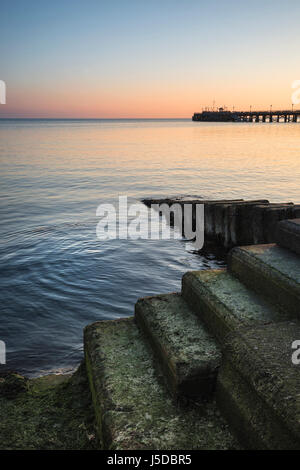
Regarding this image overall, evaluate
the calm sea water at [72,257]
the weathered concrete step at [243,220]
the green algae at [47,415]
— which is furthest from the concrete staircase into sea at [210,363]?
the weathered concrete step at [243,220]

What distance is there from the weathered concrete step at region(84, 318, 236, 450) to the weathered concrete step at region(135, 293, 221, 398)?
0.41 feet

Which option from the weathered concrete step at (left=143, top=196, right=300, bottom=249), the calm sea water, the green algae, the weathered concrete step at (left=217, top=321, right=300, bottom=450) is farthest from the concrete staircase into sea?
the weathered concrete step at (left=143, top=196, right=300, bottom=249)

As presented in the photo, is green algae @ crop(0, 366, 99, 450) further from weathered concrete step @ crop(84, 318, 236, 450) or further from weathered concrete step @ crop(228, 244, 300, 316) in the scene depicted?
weathered concrete step @ crop(228, 244, 300, 316)

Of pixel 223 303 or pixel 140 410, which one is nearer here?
pixel 140 410

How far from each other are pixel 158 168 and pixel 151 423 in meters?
32.1

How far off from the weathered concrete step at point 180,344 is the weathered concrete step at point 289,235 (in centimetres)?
128

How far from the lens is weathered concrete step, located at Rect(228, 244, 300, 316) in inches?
116

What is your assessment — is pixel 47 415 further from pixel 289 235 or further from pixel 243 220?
Result: pixel 243 220

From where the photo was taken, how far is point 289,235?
3.75 meters

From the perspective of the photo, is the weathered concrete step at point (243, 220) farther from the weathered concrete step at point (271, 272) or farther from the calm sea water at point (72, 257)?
the weathered concrete step at point (271, 272)

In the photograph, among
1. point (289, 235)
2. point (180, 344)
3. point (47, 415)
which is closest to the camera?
point (180, 344)

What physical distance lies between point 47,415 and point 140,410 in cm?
100

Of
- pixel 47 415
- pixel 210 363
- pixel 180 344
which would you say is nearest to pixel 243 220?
pixel 180 344
